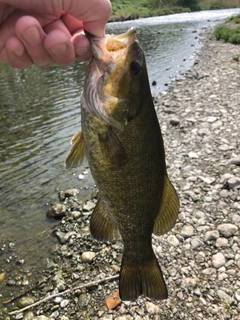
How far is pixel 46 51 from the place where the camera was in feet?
8.04

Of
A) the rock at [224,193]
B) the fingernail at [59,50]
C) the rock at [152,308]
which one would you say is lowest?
the rock at [224,193]

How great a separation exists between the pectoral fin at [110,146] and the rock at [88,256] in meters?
3.39

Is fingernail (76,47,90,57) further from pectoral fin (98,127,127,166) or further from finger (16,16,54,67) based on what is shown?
pectoral fin (98,127,127,166)

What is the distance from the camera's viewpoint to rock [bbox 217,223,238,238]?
210 inches

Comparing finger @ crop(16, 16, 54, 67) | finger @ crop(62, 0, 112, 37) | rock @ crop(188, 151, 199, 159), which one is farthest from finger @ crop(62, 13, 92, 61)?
rock @ crop(188, 151, 199, 159)

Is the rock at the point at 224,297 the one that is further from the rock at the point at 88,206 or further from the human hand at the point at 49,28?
the human hand at the point at 49,28

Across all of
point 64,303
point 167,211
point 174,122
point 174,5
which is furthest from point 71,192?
point 174,5

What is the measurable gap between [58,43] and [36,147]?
27.1 ft

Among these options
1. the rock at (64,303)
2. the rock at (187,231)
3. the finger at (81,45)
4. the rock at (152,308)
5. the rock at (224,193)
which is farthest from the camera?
the rock at (224,193)

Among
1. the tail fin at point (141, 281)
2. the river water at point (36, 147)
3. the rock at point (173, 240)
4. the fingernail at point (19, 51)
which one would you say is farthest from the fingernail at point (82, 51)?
the river water at point (36, 147)

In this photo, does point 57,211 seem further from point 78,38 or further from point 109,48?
point 109,48

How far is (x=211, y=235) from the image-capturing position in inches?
212

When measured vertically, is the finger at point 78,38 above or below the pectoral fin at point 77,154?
above

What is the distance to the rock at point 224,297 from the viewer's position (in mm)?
4266
